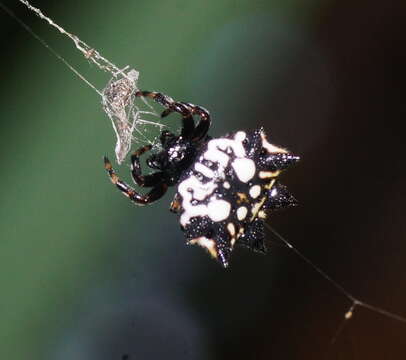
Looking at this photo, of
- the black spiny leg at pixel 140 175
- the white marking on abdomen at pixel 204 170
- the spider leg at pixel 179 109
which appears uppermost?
the spider leg at pixel 179 109

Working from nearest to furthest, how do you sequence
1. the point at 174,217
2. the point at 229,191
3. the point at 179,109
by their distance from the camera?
the point at 229,191
the point at 179,109
the point at 174,217

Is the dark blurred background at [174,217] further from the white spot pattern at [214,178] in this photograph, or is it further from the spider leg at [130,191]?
the white spot pattern at [214,178]

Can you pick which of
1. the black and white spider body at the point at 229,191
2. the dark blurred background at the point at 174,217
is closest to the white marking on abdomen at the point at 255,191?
the black and white spider body at the point at 229,191

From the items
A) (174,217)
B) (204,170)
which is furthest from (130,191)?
(174,217)

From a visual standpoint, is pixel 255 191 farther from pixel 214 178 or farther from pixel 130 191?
pixel 130 191

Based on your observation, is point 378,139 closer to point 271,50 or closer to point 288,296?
point 271,50

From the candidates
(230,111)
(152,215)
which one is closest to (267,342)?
(152,215)
